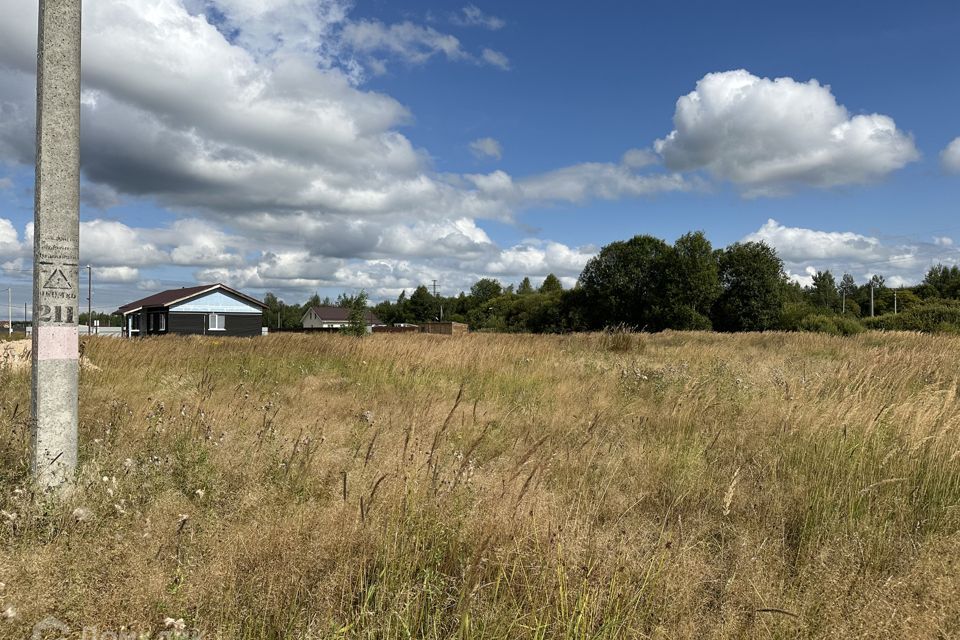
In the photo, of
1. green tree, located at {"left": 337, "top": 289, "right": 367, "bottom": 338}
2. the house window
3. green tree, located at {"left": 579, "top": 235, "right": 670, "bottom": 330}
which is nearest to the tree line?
green tree, located at {"left": 579, "top": 235, "right": 670, "bottom": 330}

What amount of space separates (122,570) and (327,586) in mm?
929

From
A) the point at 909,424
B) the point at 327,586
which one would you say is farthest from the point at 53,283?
the point at 909,424

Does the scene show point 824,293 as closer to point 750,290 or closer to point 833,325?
point 750,290

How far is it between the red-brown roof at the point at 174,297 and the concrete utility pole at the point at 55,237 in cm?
4261

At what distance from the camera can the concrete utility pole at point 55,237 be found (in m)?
3.13

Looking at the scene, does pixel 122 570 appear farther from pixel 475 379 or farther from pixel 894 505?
pixel 475 379

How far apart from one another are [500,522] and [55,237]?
10.6 ft

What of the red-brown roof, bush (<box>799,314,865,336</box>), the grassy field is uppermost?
the red-brown roof

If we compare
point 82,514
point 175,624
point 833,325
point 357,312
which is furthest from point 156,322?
point 833,325

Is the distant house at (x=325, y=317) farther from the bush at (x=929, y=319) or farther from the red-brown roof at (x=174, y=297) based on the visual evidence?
the bush at (x=929, y=319)

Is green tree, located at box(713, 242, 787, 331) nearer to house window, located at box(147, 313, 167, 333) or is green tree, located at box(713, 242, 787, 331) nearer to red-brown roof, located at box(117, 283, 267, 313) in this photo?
red-brown roof, located at box(117, 283, 267, 313)

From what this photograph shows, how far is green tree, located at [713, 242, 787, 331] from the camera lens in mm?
46500

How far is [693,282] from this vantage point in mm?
46531

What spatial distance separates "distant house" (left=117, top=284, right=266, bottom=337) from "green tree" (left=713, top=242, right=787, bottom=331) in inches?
1678
